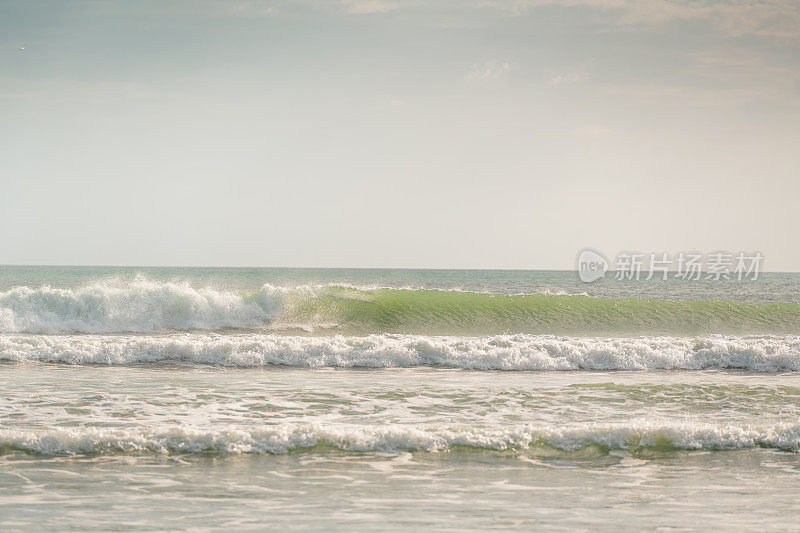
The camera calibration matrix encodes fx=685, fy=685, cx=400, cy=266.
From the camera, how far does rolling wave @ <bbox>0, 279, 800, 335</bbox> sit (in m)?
21.8

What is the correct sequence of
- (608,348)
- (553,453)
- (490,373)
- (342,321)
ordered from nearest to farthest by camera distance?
(553,453), (490,373), (608,348), (342,321)

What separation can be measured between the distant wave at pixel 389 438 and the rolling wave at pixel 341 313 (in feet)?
44.1

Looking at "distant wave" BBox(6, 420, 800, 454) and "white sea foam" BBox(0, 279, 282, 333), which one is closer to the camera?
"distant wave" BBox(6, 420, 800, 454)

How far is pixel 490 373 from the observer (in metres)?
13.9

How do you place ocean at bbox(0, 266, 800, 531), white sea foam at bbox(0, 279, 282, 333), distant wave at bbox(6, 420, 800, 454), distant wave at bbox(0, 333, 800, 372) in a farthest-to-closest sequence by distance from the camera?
white sea foam at bbox(0, 279, 282, 333) → distant wave at bbox(0, 333, 800, 372) → distant wave at bbox(6, 420, 800, 454) → ocean at bbox(0, 266, 800, 531)

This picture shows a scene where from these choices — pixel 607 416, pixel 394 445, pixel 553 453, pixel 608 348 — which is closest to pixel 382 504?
pixel 394 445

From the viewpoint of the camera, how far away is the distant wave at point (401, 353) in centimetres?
1437

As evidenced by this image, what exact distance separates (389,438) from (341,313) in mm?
16460

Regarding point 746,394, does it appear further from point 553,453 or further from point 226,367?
point 226,367

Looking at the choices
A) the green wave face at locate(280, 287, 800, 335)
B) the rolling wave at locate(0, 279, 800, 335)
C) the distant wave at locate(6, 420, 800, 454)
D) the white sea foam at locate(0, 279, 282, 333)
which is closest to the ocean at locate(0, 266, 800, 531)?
the distant wave at locate(6, 420, 800, 454)

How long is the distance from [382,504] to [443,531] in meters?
0.82

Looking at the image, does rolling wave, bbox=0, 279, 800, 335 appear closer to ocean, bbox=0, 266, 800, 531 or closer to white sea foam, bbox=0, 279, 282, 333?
white sea foam, bbox=0, 279, 282, 333

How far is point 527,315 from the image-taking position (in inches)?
939

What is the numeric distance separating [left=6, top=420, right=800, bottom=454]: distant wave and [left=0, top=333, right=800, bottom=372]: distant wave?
21.0ft
